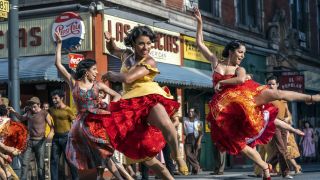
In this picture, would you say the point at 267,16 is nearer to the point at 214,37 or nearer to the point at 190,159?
the point at 214,37

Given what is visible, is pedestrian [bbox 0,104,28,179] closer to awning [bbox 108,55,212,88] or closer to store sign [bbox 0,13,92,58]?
store sign [bbox 0,13,92,58]

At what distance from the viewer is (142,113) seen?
814cm

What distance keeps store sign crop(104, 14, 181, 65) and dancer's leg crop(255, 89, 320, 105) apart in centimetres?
918

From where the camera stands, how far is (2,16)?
532 inches

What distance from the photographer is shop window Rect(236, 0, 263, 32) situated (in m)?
27.2

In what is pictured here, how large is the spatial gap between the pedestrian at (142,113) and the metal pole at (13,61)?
18.6 feet

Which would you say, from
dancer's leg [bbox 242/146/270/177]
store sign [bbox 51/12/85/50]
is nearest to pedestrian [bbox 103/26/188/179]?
dancer's leg [bbox 242/146/270/177]

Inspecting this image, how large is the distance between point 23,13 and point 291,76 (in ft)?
37.5

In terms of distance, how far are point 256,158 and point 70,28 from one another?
30.0 ft

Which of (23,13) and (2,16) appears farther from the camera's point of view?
(23,13)

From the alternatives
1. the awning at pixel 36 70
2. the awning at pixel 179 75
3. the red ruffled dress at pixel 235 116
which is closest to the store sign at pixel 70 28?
the awning at pixel 36 70

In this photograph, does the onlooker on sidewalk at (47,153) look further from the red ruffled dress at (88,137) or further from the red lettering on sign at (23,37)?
the red ruffled dress at (88,137)

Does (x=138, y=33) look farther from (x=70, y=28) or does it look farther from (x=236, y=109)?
(x=70, y=28)

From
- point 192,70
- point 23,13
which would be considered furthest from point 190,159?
point 23,13
